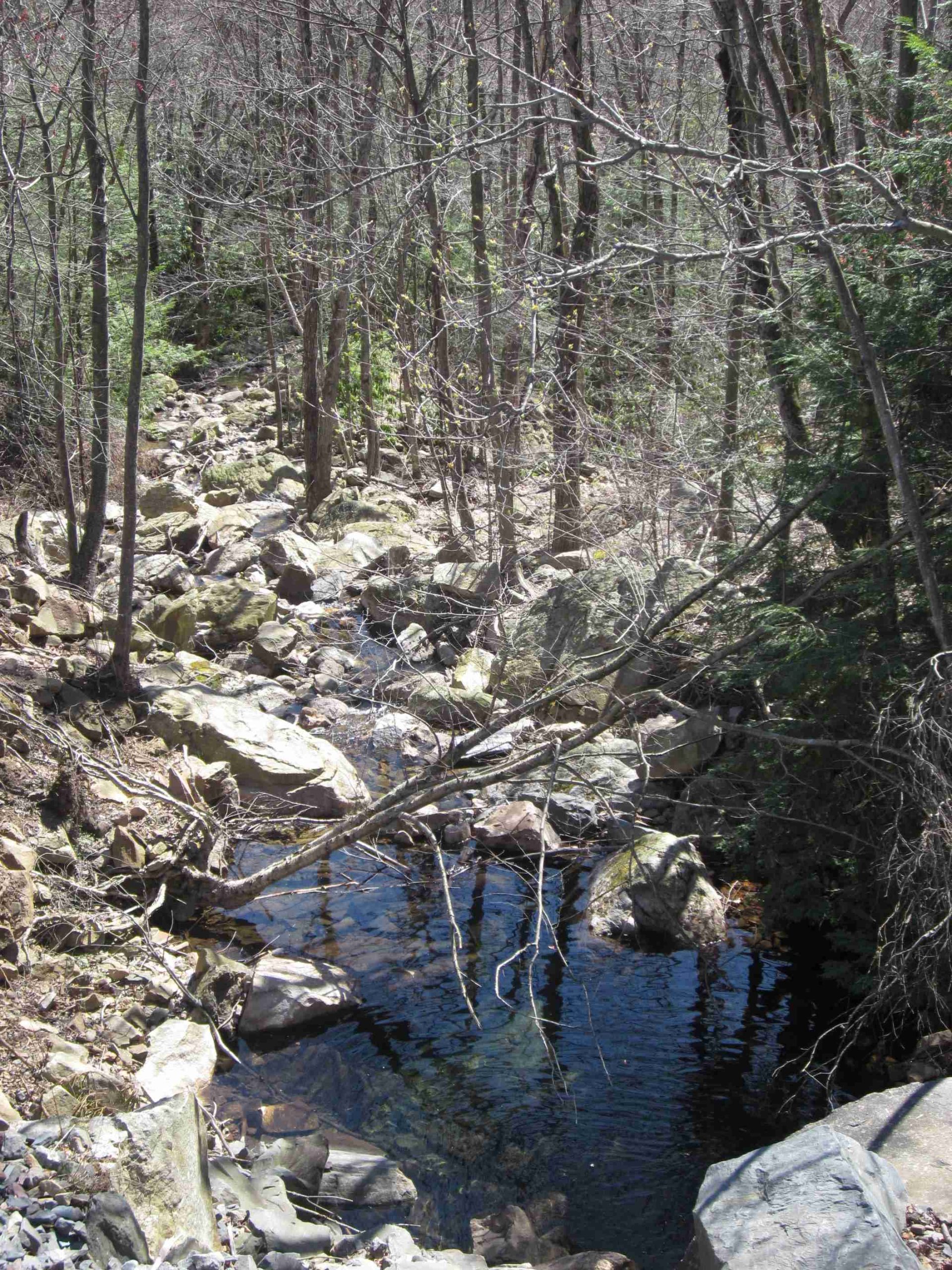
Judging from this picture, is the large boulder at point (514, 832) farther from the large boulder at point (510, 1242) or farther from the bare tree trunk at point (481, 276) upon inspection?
the large boulder at point (510, 1242)

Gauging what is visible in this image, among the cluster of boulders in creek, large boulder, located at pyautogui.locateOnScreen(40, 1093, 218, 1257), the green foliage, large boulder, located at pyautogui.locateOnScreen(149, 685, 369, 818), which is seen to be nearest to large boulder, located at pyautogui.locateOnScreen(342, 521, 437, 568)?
the cluster of boulders in creek

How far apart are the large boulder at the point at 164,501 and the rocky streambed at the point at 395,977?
375 cm

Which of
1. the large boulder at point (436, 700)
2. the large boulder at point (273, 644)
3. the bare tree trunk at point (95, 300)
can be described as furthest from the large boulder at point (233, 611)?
the large boulder at point (436, 700)

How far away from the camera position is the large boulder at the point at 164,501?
1476 cm

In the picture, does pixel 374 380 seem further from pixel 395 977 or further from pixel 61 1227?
pixel 61 1227

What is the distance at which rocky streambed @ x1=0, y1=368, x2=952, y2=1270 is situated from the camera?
4113 millimetres

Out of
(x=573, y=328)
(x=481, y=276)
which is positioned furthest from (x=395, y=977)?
(x=481, y=276)

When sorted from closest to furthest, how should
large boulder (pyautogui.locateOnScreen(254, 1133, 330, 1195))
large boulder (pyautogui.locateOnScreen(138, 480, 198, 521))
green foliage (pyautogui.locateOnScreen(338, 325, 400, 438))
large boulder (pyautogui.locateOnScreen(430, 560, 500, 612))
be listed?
large boulder (pyautogui.locateOnScreen(254, 1133, 330, 1195))
large boulder (pyautogui.locateOnScreen(430, 560, 500, 612))
large boulder (pyautogui.locateOnScreen(138, 480, 198, 521))
green foliage (pyautogui.locateOnScreen(338, 325, 400, 438))

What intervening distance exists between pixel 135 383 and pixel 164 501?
256 inches

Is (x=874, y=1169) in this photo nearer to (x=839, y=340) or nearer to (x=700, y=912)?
(x=700, y=912)

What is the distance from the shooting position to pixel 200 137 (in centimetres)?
1953

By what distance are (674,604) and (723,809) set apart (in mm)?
1340

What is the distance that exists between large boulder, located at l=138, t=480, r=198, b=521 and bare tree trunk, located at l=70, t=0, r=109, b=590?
13.6 ft

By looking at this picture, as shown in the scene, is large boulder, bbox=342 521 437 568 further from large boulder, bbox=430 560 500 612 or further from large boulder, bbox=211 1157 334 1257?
large boulder, bbox=211 1157 334 1257
